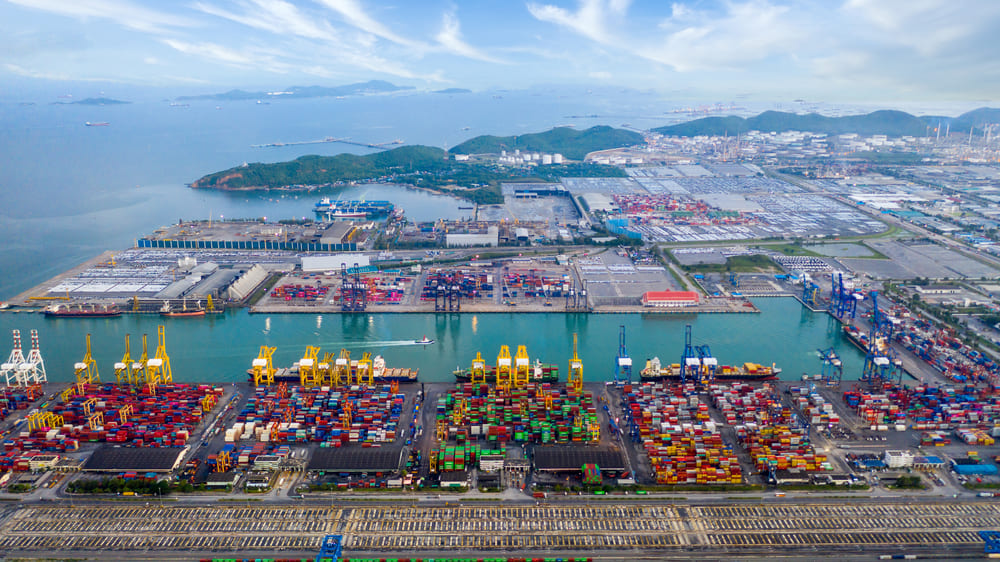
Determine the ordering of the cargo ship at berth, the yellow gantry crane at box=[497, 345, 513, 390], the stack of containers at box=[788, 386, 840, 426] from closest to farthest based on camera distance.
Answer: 1. the stack of containers at box=[788, 386, 840, 426]
2. the yellow gantry crane at box=[497, 345, 513, 390]
3. the cargo ship at berth

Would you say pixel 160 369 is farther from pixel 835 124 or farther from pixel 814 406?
pixel 835 124

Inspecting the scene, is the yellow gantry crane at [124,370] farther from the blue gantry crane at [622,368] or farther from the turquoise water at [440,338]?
the blue gantry crane at [622,368]

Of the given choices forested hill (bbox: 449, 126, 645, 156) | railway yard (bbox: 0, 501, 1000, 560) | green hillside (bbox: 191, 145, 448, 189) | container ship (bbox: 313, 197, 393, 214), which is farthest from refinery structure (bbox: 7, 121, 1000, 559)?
forested hill (bbox: 449, 126, 645, 156)

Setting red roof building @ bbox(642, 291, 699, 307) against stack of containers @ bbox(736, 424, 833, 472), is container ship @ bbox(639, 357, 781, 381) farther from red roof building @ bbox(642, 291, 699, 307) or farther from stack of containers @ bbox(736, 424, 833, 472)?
red roof building @ bbox(642, 291, 699, 307)

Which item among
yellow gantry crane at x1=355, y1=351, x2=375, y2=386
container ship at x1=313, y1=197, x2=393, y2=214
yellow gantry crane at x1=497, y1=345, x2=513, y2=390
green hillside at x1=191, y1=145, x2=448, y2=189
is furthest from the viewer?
green hillside at x1=191, y1=145, x2=448, y2=189

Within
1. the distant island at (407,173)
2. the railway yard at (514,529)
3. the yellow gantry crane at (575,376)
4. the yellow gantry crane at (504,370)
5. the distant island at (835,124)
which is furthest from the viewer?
the distant island at (835,124)

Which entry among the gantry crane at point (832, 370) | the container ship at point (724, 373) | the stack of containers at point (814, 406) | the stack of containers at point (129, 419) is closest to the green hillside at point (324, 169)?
the stack of containers at point (129, 419)
